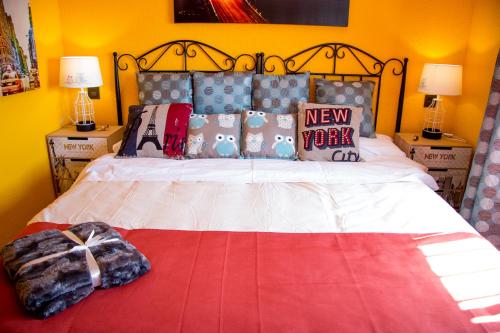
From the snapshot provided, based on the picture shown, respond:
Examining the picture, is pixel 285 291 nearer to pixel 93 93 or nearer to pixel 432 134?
pixel 432 134

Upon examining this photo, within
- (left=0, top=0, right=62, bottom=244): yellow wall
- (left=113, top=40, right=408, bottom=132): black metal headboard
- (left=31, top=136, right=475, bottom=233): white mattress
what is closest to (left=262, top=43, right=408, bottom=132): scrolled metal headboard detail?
(left=113, top=40, right=408, bottom=132): black metal headboard

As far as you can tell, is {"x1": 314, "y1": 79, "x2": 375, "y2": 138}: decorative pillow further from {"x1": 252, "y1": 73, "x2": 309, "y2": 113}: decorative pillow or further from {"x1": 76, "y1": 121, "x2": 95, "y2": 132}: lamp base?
{"x1": 76, "y1": 121, "x2": 95, "y2": 132}: lamp base

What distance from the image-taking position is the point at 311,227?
5.16 feet

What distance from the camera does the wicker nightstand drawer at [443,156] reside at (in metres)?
2.69

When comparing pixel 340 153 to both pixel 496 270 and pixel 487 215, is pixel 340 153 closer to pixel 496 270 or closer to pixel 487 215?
pixel 487 215

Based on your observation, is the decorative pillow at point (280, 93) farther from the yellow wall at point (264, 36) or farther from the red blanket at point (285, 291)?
the red blanket at point (285, 291)

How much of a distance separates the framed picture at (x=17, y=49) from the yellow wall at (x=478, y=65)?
3.17 m

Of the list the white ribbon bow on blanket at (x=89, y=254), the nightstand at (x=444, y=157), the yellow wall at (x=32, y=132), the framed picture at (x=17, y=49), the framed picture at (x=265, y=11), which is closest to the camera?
the white ribbon bow on blanket at (x=89, y=254)

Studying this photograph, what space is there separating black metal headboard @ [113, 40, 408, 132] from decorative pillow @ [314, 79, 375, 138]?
0.77 ft

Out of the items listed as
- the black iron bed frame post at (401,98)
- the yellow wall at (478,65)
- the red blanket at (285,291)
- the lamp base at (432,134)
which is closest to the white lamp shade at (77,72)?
→ the red blanket at (285,291)

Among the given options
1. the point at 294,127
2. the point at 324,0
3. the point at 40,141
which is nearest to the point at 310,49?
the point at 324,0

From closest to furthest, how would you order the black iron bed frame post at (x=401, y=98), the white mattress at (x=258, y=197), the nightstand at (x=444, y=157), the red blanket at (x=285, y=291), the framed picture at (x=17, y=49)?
the red blanket at (x=285, y=291)
the white mattress at (x=258, y=197)
the framed picture at (x=17, y=49)
the nightstand at (x=444, y=157)
the black iron bed frame post at (x=401, y=98)

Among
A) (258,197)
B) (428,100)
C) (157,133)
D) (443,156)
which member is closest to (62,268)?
(258,197)

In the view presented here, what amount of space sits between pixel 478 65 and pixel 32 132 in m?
3.26
